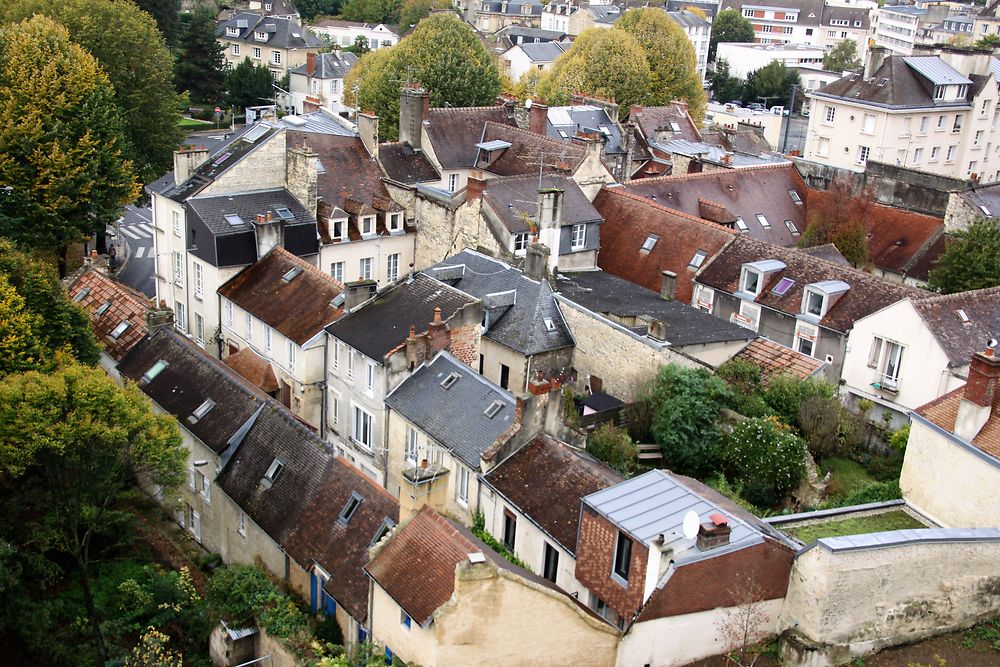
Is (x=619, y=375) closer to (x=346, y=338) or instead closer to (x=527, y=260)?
(x=527, y=260)

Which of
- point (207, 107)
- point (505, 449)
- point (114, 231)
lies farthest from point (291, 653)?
point (207, 107)

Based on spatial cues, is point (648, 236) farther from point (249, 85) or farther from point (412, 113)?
point (249, 85)

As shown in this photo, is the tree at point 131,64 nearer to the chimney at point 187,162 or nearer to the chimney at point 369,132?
the chimney at point 187,162

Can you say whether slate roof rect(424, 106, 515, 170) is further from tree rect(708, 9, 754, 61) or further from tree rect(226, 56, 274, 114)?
tree rect(708, 9, 754, 61)

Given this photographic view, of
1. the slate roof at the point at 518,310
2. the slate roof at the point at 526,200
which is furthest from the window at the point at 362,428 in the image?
the slate roof at the point at 526,200

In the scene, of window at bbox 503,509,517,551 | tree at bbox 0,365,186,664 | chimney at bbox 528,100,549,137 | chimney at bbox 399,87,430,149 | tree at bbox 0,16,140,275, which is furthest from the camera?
chimney at bbox 528,100,549,137

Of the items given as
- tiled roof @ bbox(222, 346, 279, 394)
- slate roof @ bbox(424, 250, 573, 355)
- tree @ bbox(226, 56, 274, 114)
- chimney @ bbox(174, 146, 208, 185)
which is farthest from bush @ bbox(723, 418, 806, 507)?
tree @ bbox(226, 56, 274, 114)

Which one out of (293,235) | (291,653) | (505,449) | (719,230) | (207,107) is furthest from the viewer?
(207,107)
